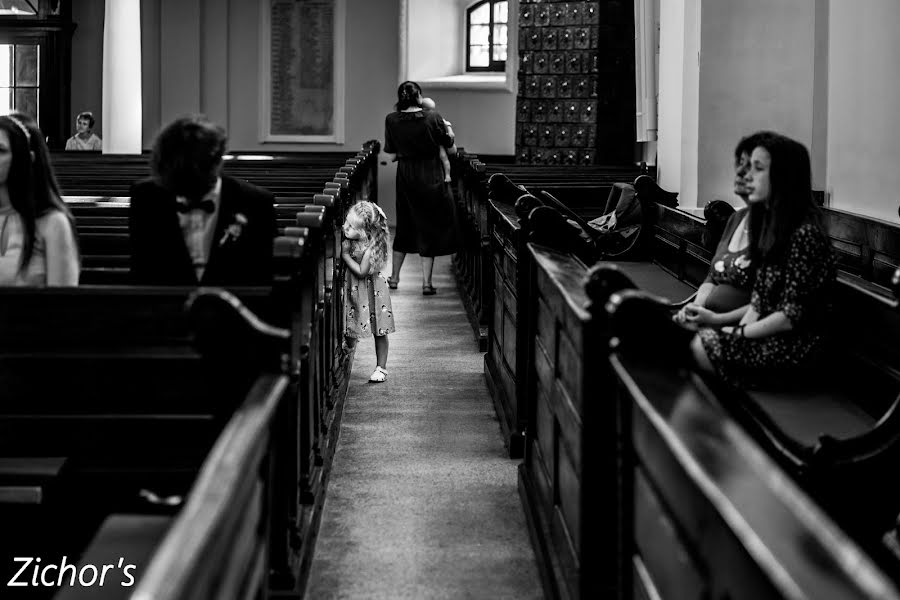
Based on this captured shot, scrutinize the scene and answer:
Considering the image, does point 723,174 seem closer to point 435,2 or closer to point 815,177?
point 815,177

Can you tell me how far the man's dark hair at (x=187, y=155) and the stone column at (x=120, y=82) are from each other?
8036mm

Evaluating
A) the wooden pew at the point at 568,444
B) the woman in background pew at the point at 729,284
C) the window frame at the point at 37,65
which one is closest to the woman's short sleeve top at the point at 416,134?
the wooden pew at the point at 568,444

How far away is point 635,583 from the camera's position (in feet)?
7.60

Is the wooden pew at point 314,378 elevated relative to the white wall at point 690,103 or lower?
lower

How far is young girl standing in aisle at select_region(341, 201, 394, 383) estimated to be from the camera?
600 cm

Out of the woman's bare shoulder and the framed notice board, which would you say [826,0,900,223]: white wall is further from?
the framed notice board

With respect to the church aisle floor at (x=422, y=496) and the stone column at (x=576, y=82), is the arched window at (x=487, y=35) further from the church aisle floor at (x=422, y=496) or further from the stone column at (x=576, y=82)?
the church aisle floor at (x=422, y=496)

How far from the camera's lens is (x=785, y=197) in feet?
12.4

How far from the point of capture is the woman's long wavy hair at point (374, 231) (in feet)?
19.7

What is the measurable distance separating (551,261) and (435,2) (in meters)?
11.5

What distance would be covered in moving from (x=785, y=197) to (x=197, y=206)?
179 centimetres

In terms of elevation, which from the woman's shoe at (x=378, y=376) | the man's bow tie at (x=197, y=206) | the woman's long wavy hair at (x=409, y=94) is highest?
the woman's long wavy hair at (x=409, y=94)

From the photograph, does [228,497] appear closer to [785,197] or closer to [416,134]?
[785,197]

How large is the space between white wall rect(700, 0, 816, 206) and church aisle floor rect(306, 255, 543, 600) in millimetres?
2243
